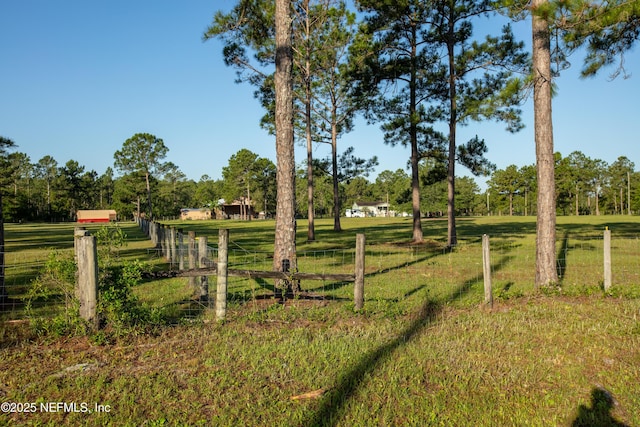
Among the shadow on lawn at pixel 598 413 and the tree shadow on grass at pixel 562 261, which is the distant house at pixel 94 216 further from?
the shadow on lawn at pixel 598 413

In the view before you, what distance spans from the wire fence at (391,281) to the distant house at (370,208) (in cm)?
10767

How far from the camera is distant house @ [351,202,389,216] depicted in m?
125

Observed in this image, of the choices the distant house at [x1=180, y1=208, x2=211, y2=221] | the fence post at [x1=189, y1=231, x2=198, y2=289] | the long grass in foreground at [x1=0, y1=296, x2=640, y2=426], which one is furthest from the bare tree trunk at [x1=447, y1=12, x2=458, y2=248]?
the distant house at [x1=180, y1=208, x2=211, y2=221]

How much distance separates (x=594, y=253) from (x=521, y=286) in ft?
25.6

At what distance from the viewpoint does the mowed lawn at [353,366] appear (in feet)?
12.5

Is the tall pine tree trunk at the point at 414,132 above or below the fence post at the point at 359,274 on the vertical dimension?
above

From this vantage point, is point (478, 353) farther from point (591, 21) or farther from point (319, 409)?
point (591, 21)

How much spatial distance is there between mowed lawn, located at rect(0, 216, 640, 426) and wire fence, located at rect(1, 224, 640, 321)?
0.12 meters

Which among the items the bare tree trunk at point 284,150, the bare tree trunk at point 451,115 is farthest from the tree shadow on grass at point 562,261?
the bare tree trunk at point 284,150

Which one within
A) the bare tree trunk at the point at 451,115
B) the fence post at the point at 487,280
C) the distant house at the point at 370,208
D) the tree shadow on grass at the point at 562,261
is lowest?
the tree shadow on grass at the point at 562,261

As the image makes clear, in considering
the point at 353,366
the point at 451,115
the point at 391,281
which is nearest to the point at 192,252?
the point at 391,281

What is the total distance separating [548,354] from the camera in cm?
520

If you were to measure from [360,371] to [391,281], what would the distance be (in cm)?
576

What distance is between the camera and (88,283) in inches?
227
